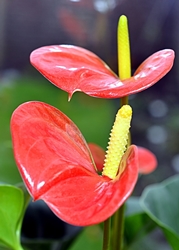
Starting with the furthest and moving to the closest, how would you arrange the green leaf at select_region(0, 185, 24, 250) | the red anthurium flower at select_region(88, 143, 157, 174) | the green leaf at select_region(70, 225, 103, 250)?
the green leaf at select_region(70, 225, 103, 250), the red anthurium flower at select_region(88, 143, 157, 174), the green leaf at select_region(0, 185, 24, 250)

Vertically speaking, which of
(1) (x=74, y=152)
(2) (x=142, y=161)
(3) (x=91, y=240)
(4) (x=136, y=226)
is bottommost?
(3) (x=91, y=240)

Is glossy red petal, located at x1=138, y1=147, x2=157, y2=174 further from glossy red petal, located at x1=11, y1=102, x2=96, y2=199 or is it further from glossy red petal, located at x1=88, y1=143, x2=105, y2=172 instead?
glossy red petal, located at x1=11, y1=102, x2=96, y2=199

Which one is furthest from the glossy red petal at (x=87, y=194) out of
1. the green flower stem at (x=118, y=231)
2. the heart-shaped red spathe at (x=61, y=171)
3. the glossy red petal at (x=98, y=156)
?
the glossy red petal at (x=98, y=156)

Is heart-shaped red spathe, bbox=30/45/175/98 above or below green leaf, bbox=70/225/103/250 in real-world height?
above

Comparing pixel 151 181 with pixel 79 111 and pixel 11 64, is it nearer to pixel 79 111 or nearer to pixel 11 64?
pixel 79 111

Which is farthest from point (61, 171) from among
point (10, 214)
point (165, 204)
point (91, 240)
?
point (91, 240)

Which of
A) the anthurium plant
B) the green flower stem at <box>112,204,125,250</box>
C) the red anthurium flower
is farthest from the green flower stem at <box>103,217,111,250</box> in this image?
the red anthurium flower

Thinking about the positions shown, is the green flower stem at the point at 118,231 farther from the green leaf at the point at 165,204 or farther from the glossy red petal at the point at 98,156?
the glossy red petal at the point at 98,156

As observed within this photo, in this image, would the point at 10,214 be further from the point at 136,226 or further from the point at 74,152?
the point at 136,226
